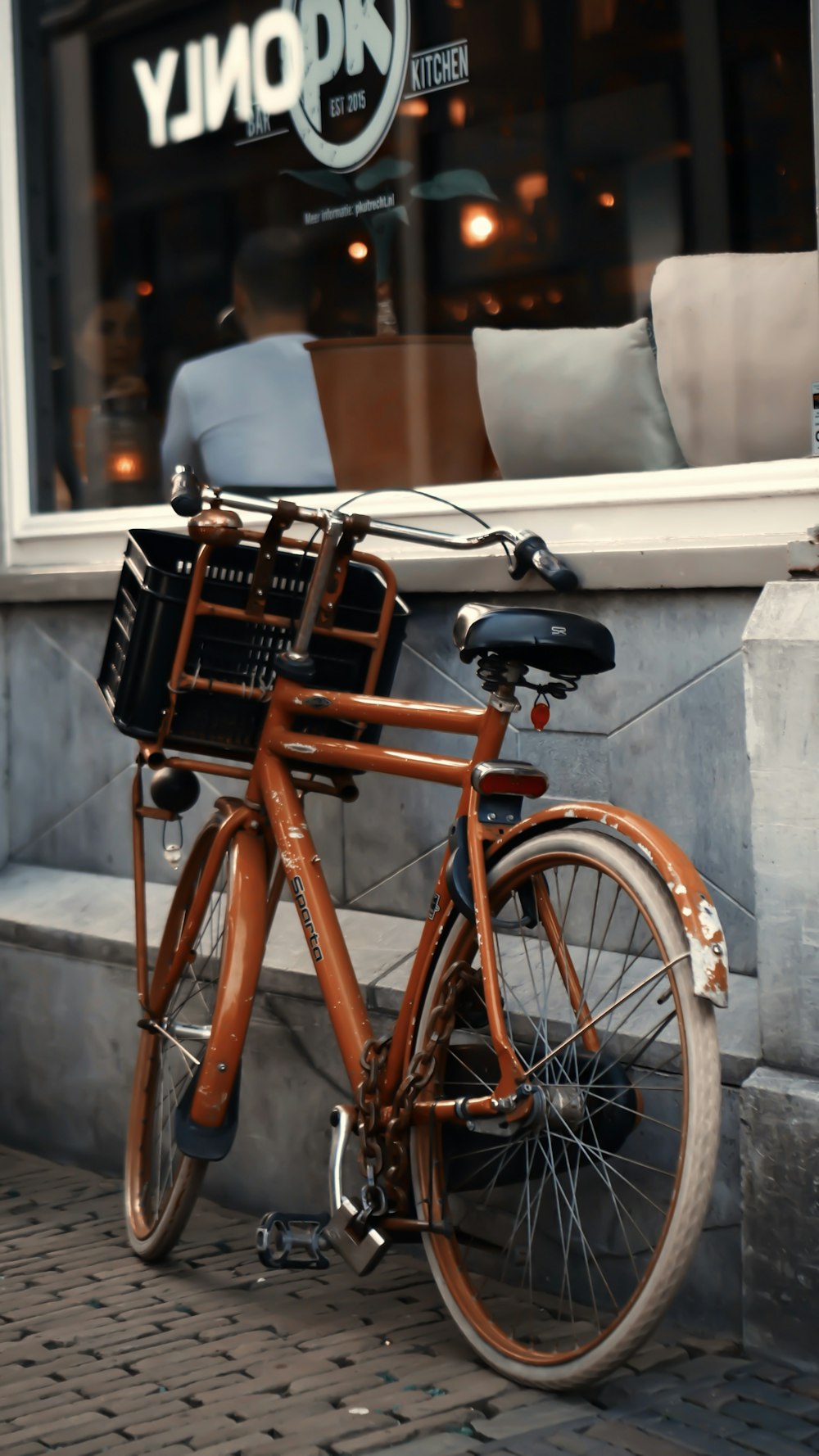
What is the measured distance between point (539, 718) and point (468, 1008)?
575 millimetres

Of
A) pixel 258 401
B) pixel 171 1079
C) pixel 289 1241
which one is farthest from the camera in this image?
pixel 258 401

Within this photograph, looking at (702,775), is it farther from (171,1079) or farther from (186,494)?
(171,1079)

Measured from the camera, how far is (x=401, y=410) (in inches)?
191

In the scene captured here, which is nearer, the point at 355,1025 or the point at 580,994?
the point at 580,994

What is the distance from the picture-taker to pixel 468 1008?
3377 mm

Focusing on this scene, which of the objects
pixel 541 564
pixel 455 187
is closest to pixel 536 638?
pixel 541 564

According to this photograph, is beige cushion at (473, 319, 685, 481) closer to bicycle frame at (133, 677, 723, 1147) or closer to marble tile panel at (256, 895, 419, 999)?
bicycle frame at (133, 677, 723, 1147)

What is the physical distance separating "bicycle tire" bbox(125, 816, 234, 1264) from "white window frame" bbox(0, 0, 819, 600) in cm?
90

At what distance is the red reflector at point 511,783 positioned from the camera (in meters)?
3.22

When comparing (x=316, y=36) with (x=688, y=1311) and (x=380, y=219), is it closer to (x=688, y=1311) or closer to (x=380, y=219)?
(x=380, y=219)

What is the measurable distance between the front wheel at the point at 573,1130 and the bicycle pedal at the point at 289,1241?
0.22 meters

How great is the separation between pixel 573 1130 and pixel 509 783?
0.62 meters

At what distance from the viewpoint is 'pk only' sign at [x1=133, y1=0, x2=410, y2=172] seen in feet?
16.2

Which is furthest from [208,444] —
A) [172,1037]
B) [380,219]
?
[172,1037]
